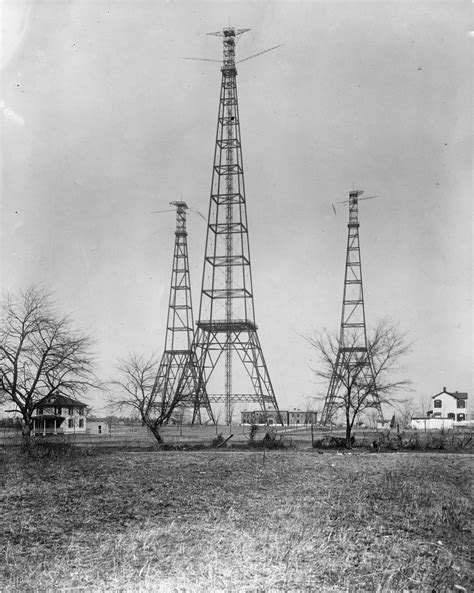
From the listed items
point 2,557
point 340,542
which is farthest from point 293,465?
point 2,557

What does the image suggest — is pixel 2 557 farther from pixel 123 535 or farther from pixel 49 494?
pixel 49 494

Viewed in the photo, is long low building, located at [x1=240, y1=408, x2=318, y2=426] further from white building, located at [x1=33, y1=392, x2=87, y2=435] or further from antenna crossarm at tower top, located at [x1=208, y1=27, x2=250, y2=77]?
antenna crossarm at tower top, located at [x1=208, y1=27, x2=250, y2=77]

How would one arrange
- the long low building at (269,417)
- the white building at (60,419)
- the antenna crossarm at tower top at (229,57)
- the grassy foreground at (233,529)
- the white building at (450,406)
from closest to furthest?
the grassy foreground at (233,529)
the antenna crossarm at tower top at (229,57)
the white building at (60,419)
the long low building at (269,417)
the white building at (450,406)

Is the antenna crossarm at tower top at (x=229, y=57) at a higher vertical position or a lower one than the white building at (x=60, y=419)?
higher

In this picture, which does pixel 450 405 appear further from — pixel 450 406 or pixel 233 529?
pixel 233 529

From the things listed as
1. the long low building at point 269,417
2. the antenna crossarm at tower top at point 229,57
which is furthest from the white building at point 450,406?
the antenna crossarm at tower top at point 229,57

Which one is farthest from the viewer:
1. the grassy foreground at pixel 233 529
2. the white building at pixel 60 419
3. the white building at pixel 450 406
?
the white building at pixel 450 406

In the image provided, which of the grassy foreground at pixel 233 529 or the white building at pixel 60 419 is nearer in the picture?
the grassy foreground at pixel 233 529

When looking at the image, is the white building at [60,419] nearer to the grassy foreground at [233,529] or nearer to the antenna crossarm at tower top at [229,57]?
the antenna crossarm at tower top at [229,57]
